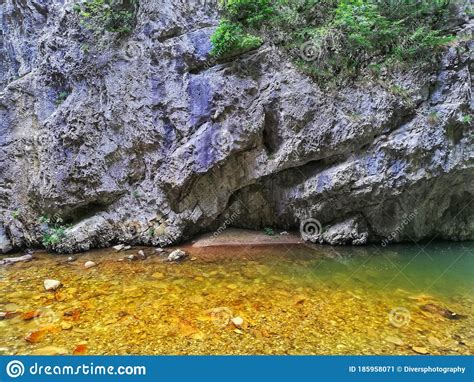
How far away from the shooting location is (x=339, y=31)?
7.88 m

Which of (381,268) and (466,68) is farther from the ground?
(466,68)

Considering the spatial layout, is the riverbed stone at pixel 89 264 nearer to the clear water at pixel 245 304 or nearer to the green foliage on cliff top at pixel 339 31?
the clear water at pixel 245 304

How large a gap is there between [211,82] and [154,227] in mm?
4447

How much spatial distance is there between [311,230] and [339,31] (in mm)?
5700

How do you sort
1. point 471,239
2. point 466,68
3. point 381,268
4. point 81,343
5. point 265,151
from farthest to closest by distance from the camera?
1. point 471,239
2. point 265,151
3. point 466,68
4. point 381,268
5. point 81,343

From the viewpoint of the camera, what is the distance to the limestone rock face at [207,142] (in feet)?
25.1

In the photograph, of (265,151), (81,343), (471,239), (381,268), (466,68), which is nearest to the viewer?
(81,343)

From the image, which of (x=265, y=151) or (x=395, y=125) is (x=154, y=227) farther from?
(x=395, y=125)

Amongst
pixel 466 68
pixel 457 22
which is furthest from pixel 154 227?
pixel 457 22

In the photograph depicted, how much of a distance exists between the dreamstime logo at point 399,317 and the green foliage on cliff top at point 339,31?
5958mm

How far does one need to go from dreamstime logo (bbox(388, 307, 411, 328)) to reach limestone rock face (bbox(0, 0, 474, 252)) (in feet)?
11.6

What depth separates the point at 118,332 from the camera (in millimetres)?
4367
